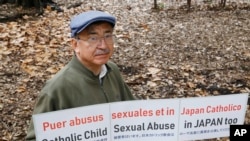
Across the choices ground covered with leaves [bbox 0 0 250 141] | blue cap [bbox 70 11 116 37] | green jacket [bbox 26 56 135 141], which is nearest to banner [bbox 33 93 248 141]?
green jacket [bbox 26 56 135 141]

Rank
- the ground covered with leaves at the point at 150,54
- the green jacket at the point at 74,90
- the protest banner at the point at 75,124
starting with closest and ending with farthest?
the protest banner at the point at 75,124, the green jacket at the point at 74,90, the ground covered with leaves at the point at 150,54

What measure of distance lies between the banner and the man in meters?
0.19

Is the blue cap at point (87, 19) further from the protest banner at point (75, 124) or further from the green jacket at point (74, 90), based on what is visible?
the protest banner at point (75, 124)

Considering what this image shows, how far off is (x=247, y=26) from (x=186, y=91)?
3787 millimetres

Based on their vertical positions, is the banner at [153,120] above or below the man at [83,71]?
below

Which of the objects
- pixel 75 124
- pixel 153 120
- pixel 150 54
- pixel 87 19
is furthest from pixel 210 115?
pixel 150 54

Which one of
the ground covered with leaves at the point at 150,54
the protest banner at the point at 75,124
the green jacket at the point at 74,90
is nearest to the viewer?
the protest banner at the point at 75,124

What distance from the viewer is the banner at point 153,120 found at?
6.84ft

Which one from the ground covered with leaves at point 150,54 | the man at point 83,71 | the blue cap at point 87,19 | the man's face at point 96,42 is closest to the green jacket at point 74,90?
the man at point 83,71

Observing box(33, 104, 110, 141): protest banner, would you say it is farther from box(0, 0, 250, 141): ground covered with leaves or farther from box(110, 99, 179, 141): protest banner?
box(0, 0, 250, 141): ground covered with leaves

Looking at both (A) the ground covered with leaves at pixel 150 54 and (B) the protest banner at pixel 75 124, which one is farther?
(A) the ground covered with leaves at pixel 150 54

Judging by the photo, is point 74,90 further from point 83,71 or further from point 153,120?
point 153,120

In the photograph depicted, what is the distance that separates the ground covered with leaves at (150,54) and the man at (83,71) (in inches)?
84.7

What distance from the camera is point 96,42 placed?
225 cm
